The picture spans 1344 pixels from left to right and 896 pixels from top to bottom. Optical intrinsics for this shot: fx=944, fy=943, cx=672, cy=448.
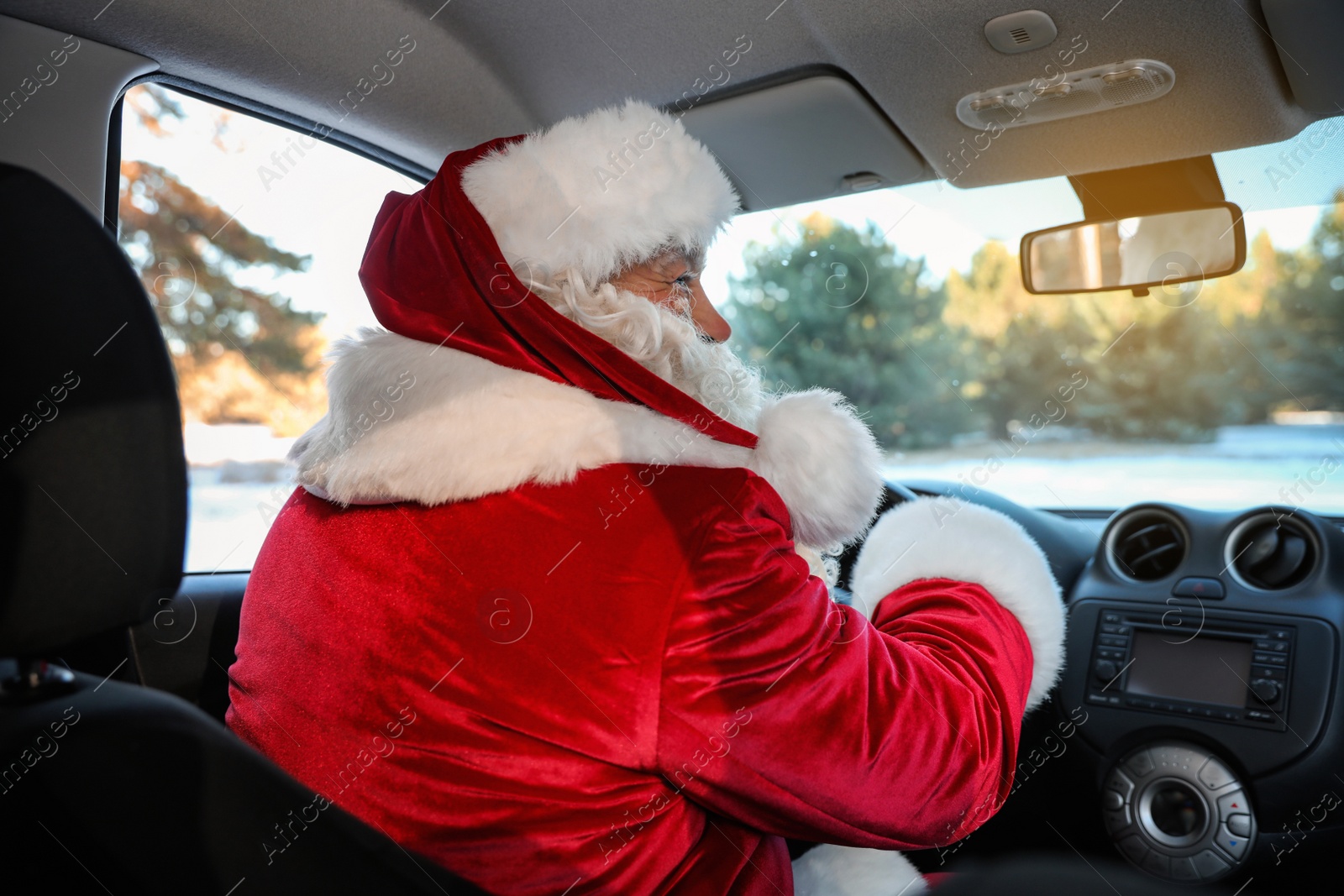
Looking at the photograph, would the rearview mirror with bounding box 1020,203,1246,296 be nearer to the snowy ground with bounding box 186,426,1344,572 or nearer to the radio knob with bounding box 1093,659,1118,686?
the snowy ground with bounding box 186,426,1344,572

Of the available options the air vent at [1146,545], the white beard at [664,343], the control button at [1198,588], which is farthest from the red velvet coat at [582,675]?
the air vent at [1146,545]

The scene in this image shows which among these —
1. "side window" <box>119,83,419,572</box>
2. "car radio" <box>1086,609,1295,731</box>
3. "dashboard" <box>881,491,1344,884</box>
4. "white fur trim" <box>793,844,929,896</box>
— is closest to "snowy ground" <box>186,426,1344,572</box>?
"side window" <box>119,83,419,572</box>

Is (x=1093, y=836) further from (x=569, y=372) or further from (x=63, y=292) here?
(x=63, y=292)

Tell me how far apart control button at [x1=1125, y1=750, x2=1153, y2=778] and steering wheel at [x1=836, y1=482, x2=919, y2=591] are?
31.2 inches

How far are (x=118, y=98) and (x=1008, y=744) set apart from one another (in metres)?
1.99

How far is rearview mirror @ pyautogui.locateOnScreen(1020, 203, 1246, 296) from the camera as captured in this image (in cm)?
237

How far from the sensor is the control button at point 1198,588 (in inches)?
83.2

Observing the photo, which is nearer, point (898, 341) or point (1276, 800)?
point (1276, 800)

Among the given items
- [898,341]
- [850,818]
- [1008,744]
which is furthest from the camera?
[898,341]

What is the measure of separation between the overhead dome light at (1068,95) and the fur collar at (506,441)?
41.7 inches

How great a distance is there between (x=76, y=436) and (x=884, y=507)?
7.00ft

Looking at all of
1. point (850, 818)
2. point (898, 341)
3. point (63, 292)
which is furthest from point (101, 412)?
point (898, 341)

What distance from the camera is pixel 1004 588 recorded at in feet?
5.01

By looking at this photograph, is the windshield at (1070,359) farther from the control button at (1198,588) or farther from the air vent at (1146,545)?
the control button at (1198,588)
